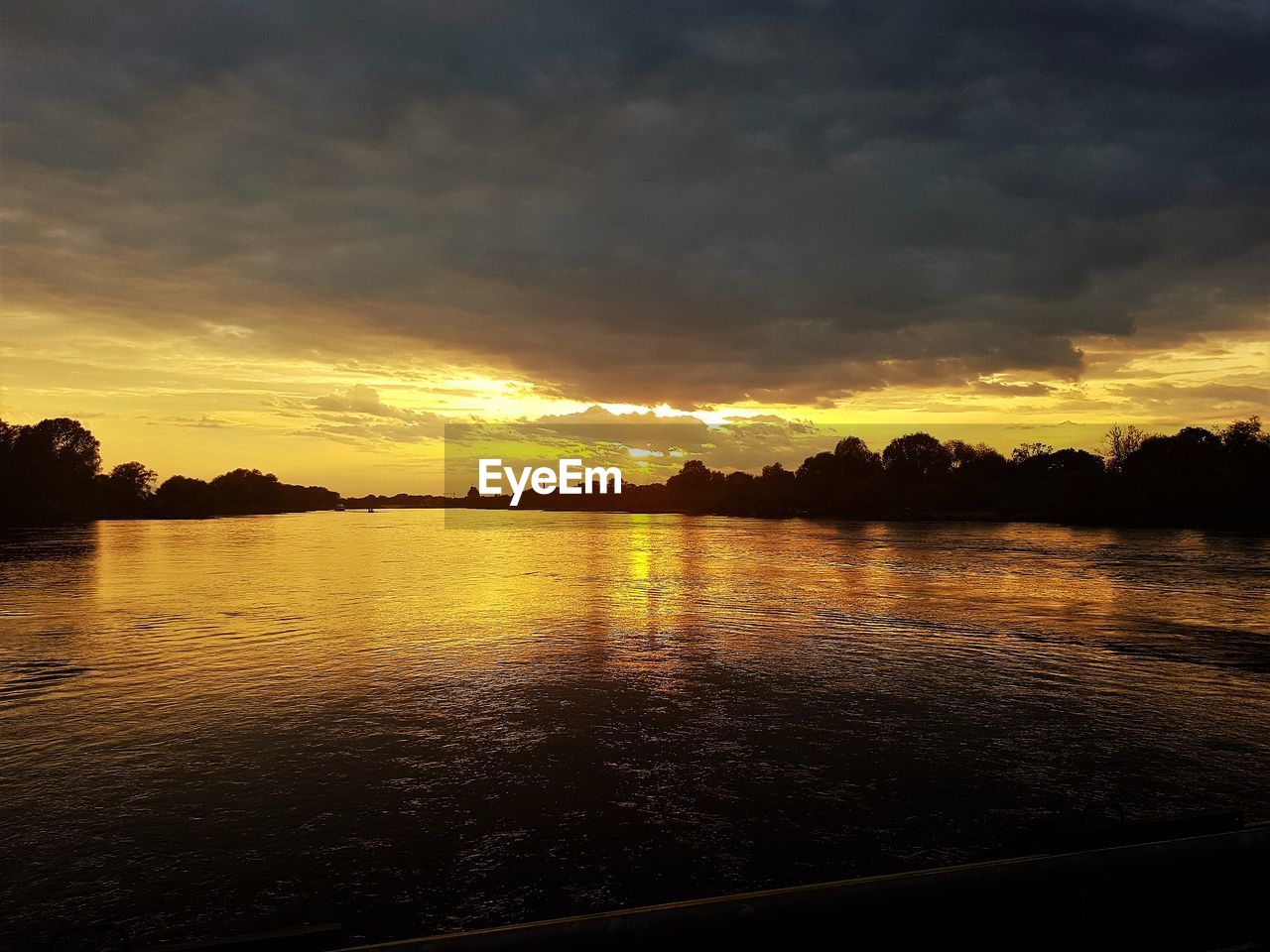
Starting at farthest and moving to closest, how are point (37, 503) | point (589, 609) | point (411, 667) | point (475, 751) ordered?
1. point (37, 503)
2. point (589, 609)
3. point (411, 667)
4. point (475, 751)

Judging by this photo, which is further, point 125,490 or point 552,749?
point 125,490

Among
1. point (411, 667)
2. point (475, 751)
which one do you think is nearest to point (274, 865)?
point (475, 751)

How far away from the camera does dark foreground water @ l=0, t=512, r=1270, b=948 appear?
763 centimetres

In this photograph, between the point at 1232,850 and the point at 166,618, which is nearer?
the point at 1232,850

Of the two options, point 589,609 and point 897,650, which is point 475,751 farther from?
point 589,609

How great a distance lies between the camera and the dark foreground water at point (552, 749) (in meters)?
7.63

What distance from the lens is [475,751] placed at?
11.4 meters

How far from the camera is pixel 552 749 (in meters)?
11.5

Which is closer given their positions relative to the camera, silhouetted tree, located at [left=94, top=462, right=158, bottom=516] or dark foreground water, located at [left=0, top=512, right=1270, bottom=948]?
dark foreground water, located at [left=0, top=512, right=1270, bottom=948]

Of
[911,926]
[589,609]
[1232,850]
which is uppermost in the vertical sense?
[1232,850]

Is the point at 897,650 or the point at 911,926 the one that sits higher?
the point at 911,926

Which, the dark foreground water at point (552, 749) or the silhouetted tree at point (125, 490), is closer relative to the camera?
the dark foreground water at point (552, 749)

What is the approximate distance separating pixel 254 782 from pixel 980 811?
9.23m

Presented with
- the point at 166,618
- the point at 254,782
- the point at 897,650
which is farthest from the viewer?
the point at 166,618
